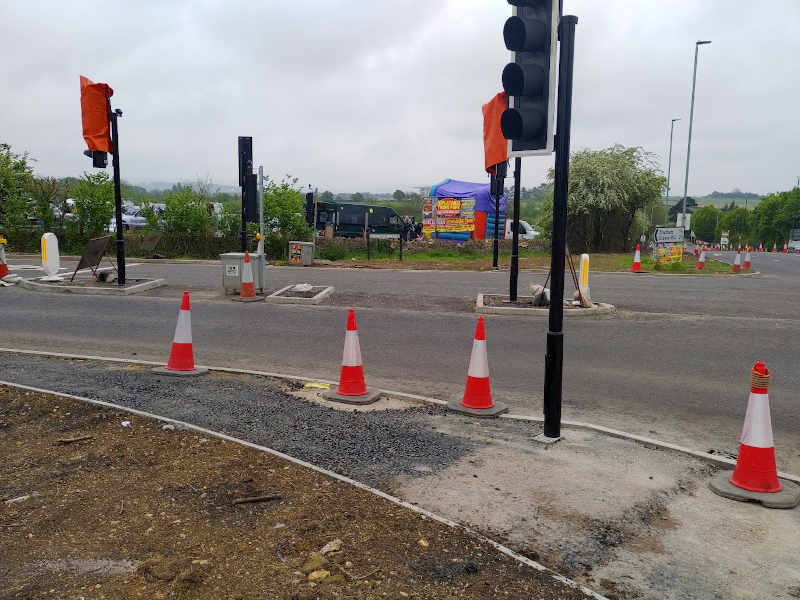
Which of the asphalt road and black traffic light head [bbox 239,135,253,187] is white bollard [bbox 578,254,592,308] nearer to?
the asphalt road

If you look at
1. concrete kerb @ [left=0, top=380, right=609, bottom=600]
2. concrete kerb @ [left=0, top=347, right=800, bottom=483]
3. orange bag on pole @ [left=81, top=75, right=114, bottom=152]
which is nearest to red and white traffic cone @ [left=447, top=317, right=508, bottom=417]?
concrete kerb @ [left=0, top=347, right=800, bottom=483]

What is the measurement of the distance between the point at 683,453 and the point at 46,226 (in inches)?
1120

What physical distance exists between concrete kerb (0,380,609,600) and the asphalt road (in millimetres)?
2426

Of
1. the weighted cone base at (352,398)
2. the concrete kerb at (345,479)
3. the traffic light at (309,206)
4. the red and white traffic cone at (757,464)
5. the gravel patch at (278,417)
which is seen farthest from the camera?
the traffic light at (309,206)

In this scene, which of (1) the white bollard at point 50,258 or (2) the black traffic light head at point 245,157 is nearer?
(2) the black traffic light head at point 245,157

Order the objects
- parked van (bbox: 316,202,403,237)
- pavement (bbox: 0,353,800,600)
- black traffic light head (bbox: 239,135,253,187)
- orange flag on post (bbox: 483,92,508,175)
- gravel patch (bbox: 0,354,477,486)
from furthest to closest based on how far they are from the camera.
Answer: parked van (bbox: 316,202,403,237) → black traffic light head (bbox: 239,135,253,187) → orange flag on post (bbox: 483,92,508,175) → gravel patch (bbox: 0,354,477,486) → pavement (bbox: 0,353,800,600)

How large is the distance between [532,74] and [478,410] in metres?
2.99

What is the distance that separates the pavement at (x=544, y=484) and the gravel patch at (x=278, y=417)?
0.05 ft

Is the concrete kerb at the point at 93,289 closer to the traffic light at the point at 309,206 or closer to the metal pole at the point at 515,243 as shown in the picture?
the metal pole at the point at 515,243

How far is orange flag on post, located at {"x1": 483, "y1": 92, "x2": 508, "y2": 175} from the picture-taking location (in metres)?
13.0

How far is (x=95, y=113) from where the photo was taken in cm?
1373

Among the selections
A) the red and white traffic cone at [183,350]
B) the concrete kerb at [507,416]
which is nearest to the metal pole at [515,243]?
the concrete kerb at [507,416]

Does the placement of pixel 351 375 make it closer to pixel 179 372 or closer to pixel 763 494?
pixel 179 372

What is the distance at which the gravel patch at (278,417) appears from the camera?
4840 mm
